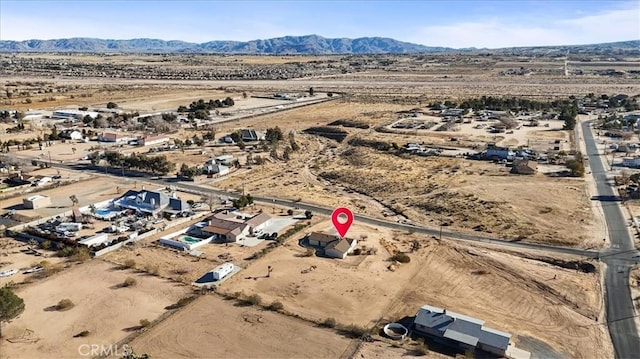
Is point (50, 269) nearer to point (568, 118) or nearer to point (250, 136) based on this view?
point (250, 136)

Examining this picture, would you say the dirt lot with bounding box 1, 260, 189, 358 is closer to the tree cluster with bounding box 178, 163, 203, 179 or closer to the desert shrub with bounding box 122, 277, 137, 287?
the desert shrub with bounding box 122, 277, 137, 287

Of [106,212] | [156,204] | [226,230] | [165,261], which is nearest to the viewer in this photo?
[165,261]

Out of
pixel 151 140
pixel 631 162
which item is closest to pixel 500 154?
pixel 631 162

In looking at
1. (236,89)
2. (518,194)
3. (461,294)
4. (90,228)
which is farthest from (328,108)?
(461,294)

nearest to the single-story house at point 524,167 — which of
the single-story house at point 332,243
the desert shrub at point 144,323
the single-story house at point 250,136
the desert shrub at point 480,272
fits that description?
the desert shrub at point 480,272

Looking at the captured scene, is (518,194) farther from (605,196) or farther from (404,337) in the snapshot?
(404,337)

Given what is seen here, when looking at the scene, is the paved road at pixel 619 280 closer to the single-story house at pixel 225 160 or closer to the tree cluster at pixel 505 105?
the single-story house at pixel 225 160
